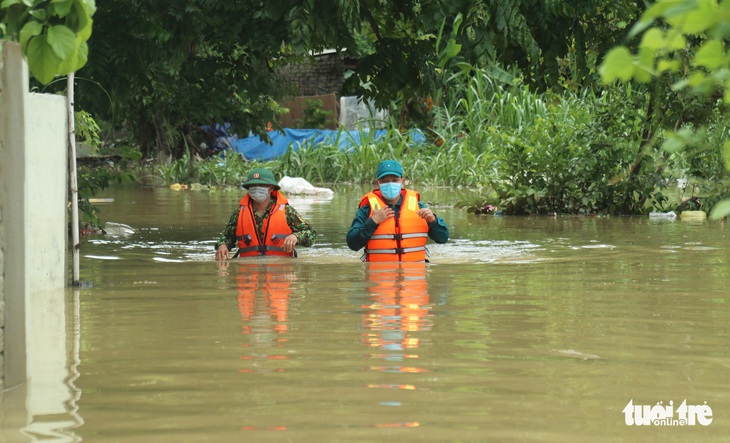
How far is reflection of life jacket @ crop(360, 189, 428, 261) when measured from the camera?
36.8 feet

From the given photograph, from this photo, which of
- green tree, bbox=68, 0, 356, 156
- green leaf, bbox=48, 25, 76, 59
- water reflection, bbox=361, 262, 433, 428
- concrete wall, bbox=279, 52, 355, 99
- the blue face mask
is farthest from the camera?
concrete wall, bbox=279, 52, 355, 99

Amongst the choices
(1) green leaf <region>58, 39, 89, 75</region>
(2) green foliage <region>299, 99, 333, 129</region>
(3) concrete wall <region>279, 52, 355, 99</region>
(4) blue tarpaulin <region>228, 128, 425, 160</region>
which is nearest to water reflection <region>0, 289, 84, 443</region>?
(1) green leaf <region>58, 39, 89, 75</region>

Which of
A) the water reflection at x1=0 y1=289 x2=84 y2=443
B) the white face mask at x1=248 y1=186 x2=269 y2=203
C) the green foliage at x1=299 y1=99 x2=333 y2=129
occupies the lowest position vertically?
the water reflection at x1=0 y1=289 x2=84 y2=443

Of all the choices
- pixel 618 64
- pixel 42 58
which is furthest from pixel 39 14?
pixel 618 64

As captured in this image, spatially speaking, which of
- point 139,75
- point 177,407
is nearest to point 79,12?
point 177,407

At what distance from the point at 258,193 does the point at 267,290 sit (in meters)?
2.62

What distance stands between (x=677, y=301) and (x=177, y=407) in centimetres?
451

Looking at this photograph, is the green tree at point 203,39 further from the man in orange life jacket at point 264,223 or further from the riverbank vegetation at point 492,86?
the man in orange life jacket at point 264,223

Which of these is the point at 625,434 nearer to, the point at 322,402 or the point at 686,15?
the point at 322,402

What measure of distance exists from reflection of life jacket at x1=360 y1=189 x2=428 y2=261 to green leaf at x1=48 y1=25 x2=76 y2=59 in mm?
7920

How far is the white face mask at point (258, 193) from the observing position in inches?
457

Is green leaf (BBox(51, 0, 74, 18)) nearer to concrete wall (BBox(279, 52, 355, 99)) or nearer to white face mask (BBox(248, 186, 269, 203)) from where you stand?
white face mask (BBox(248, 186, 269, 203))

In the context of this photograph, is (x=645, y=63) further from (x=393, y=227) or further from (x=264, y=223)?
(x=264, y=223)

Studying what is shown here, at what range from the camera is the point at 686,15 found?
75.4 inches
